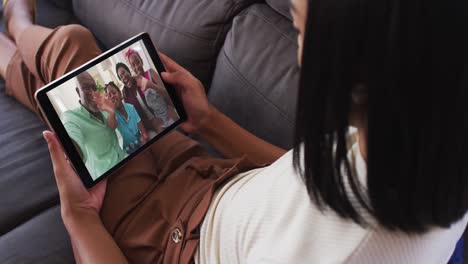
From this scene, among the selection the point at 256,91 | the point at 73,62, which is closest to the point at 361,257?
the point at 256,91

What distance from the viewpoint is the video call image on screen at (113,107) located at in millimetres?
793

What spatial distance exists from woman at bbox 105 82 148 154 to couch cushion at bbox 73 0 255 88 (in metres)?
0.33

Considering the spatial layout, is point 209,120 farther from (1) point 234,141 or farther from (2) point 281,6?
(2) point 281,6

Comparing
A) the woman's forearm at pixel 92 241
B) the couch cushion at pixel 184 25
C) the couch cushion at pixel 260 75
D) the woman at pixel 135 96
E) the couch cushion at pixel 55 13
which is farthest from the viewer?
the couch cushion at pixel 55 13

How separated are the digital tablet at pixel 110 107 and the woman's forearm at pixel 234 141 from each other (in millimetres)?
103

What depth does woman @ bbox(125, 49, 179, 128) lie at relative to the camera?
0.87 meters

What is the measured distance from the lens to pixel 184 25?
1.15 m

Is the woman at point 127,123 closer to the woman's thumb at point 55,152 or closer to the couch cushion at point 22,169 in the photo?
the woman's thumb at point 55,152

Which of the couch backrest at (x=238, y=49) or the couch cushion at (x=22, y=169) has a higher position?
the couch backrest at (x=238, y=49)

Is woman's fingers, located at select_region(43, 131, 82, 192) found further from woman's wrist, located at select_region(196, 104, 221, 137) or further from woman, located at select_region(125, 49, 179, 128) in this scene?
woman's wrist, located at select_region(196, 104, 221, 137)

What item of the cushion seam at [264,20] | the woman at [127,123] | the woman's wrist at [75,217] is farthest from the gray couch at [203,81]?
the woman at [127,123]

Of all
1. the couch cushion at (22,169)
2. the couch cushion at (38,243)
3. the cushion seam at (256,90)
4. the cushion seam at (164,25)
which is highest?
the cushion seam at (164,25)

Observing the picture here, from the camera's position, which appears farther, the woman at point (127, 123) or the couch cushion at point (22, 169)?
the couch cushion at point (22, 169)

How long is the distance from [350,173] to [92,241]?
474mm
